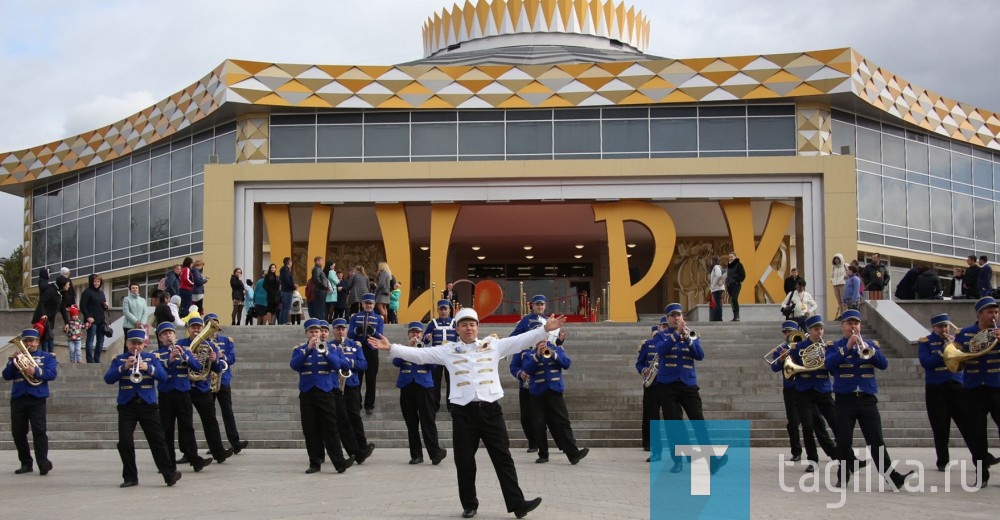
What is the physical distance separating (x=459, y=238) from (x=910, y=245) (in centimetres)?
1478

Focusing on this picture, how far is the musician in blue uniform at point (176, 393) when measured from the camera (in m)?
13.8

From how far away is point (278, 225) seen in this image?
3422 cm

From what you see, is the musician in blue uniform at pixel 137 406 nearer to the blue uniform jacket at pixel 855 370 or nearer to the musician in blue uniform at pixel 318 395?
the musician in blue uniform at pixel 318 395

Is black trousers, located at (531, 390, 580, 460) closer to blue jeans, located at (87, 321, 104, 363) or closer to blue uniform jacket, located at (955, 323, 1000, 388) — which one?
blue uniform jacket, located at (955, 323, 1000, 388)

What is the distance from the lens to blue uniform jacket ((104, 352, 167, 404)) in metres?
12.5

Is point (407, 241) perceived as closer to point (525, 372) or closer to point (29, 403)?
point (525, 372)

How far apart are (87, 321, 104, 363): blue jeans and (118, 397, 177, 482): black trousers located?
31.5 feet

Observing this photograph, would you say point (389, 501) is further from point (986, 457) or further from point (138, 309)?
point (138, 309)

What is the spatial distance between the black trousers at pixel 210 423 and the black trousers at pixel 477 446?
527 cm

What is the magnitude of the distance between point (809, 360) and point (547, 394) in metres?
3.12

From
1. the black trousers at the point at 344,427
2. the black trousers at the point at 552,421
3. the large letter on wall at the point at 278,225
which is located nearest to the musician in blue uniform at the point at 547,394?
the black trousers at the point at 552,421

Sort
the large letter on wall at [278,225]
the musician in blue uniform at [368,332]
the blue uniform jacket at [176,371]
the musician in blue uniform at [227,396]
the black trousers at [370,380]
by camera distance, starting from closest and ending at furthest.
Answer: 1. the blue uniform jacket at [176,371]
2. the musician in blue uniform at [227,396]
3. the musician in blue uniform at [368,332]
4. the black trousers at [370,380]
5. the large letter on wall at [278,225]

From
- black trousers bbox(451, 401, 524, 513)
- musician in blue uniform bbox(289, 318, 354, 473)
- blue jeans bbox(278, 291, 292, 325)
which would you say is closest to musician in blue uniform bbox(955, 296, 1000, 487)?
black trousers bbox(451, 401, 524, 513)

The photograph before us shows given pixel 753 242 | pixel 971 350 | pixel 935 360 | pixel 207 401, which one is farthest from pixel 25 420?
pixel 753 242
